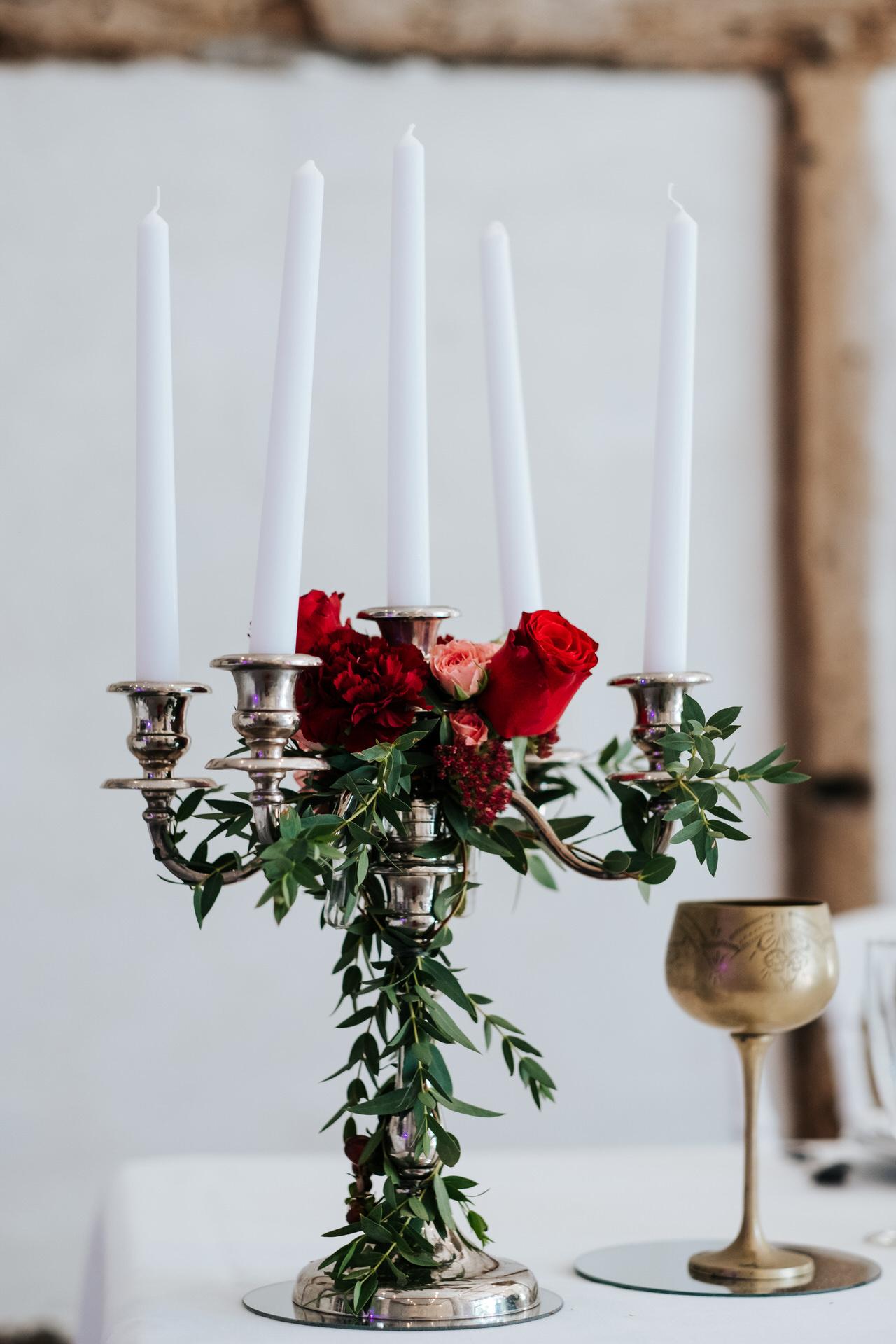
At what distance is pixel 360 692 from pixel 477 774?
0.06 meters

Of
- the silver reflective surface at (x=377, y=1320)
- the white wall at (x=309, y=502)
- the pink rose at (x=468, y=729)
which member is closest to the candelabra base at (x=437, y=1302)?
the silver reflective surface at (x=377, y=1320)

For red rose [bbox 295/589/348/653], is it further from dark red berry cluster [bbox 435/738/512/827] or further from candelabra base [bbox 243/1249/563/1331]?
candelabra base [bbox 243/1249/563/1331]

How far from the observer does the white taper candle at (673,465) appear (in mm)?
703

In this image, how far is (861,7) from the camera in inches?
83.0

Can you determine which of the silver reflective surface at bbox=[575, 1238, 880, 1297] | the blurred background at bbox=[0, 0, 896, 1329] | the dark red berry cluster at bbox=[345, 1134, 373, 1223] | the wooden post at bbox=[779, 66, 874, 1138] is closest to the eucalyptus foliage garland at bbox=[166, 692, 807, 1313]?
the dark red berry cluster at bbox=[345, 1134, 373, 1223]

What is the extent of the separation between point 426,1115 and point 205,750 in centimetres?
139

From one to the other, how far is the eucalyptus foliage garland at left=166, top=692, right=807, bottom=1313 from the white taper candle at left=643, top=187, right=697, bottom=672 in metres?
0.04

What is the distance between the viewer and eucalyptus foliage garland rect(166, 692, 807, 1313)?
2.06 ft

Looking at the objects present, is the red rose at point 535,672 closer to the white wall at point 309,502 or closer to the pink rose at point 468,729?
the pink rose at point 468,729

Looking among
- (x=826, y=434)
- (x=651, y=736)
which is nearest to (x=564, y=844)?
(x=651, y=736)

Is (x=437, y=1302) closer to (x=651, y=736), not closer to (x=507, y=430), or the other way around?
(x=651, y=736)

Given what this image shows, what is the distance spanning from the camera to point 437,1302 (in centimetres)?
63

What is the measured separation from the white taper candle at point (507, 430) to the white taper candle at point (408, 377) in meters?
0.10

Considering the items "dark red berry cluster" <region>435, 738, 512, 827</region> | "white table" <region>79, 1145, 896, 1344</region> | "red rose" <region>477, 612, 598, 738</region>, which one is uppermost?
"red rose" <region>477, 612, 598, 738</region>
